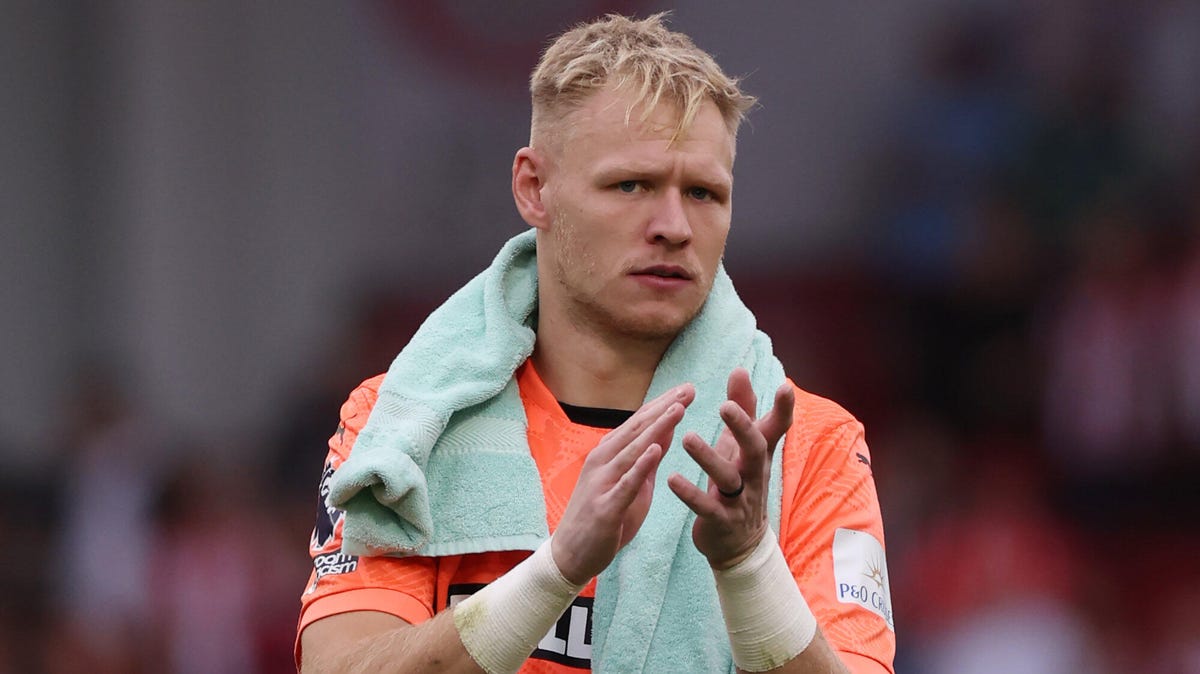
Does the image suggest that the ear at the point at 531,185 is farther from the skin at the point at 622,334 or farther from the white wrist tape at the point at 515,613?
the white wrist tape at the point at 515,613

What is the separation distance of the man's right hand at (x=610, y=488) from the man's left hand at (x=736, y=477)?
0.05m

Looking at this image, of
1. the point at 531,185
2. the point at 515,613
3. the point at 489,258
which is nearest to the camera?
the point at 515,613

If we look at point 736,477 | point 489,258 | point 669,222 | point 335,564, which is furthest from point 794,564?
point 489,258

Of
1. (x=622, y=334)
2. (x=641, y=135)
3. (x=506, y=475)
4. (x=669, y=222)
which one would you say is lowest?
(x=506, y=475)

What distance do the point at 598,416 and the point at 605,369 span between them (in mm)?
73

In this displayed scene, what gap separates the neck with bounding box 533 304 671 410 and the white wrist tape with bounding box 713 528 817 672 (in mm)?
480

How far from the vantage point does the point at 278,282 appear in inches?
267

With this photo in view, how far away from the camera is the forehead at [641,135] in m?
2.33

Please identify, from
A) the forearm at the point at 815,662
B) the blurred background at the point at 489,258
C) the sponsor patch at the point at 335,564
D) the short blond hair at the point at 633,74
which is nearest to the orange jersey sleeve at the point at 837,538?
the forearm at the point at 815,662

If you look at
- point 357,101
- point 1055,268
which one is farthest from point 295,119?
point 1055,268

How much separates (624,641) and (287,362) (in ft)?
15.5

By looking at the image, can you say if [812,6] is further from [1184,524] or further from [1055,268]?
[1184,524]

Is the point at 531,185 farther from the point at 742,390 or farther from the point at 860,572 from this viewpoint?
the point at 860,572

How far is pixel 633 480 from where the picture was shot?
1946mm
